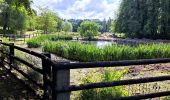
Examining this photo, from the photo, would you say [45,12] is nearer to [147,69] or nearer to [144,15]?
[144,15]

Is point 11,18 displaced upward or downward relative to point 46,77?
upward

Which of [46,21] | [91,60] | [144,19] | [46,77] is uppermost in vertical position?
[144,19]

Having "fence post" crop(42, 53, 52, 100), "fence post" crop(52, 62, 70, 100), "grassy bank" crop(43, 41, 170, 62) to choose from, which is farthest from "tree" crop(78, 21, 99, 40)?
"fence post" crop(52, 62, 70, 100)

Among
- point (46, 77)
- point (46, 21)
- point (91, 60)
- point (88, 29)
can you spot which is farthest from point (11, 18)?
point (46, 77)

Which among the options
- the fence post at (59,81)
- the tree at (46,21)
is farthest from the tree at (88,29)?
the fence post at (59,81)

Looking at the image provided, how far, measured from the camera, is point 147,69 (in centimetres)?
1638

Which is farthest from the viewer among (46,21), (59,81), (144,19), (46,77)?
(46,21)

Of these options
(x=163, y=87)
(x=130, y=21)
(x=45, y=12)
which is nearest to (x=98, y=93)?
(x=163, y=87)

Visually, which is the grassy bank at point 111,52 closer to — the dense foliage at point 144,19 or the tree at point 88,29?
the dense foliage at point 144,19

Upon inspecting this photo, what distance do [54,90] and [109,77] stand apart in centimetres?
369

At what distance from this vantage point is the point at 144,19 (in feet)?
228

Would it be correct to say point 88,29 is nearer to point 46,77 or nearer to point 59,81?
point 46,77

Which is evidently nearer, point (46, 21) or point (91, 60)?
point (91, 60)

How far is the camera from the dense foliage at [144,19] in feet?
209
